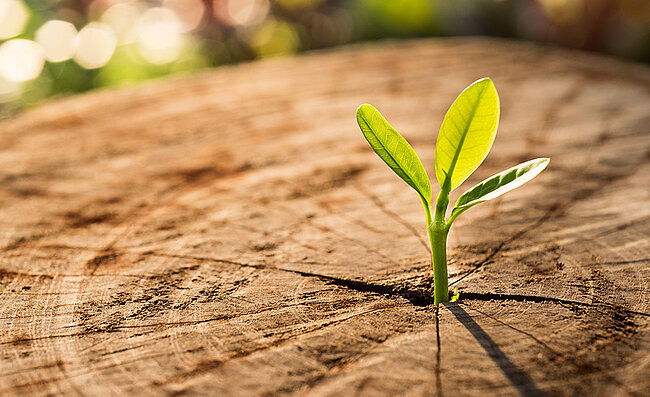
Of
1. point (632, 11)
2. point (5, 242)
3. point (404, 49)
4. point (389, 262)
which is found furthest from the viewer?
point (632, 11)

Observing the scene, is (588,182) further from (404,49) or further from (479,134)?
(404,49)

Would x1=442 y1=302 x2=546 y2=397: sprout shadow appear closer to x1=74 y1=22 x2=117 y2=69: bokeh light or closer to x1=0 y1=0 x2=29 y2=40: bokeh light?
x1=74 y1=22 x2=117 y2=69: bokeh light

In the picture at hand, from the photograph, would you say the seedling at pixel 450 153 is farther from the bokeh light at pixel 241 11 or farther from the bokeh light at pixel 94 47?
the bokeh light at pixel 241 11

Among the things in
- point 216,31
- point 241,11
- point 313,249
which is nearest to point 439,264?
point 313,249

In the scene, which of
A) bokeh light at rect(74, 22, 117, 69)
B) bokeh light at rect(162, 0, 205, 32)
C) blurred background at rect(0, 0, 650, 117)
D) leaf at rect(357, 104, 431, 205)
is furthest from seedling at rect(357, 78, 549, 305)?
bokeh light at rect(162, 0, 205, 32)

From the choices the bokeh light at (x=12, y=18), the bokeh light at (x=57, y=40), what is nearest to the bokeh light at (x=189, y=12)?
the bokeh light at (x=57, y=40)

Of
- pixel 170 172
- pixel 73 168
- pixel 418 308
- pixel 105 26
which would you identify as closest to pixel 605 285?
pixel 418 308

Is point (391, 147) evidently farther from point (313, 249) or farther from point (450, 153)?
point (313, 249)
